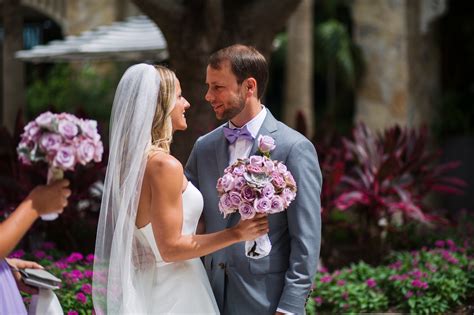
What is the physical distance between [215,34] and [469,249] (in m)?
2.76

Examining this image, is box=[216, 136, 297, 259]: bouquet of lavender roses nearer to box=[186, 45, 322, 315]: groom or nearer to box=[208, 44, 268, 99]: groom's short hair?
box=[186, 45, 322, 315]: groom

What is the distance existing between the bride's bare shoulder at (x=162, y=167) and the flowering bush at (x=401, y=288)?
2672 mm

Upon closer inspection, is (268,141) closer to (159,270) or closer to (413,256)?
(159,270)

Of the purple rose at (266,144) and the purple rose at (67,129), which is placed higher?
the purple rose at (67,129)

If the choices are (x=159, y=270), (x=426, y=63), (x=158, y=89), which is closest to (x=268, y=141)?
(x=158, y=89)

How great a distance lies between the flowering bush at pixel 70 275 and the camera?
4719mm

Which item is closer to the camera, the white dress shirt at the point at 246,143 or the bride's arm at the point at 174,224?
the bride's arm at the point at 174,224

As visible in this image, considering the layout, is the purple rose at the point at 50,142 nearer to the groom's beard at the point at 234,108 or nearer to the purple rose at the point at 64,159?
the purple rose at the point at 64,159

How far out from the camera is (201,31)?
6.44 metres

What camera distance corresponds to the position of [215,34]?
21.2ft

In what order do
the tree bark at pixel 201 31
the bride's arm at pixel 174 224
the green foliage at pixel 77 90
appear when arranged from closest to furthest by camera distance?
the bride's arm at pixel 174 224 < the tree bark at pixel 201 31 < the green foliage at pixel 77 90

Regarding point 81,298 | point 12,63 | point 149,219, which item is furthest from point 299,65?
point 149,219

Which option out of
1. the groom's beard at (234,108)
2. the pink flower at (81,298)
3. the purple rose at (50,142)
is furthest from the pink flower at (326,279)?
the purple rose at (50,142)

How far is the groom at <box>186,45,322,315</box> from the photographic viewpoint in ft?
10.7
